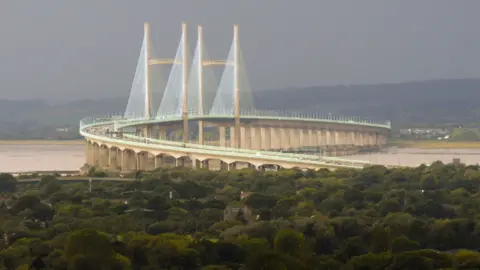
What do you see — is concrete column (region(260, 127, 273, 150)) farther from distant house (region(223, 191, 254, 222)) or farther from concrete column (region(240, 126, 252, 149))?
distant house (region(223, 191, 254, 222))

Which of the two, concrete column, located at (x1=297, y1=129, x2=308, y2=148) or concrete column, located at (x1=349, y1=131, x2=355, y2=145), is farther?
concrete column, located at (x1=349, y1=131, x2=355, y2=145)

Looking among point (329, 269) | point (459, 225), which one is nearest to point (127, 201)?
point (459, 225)

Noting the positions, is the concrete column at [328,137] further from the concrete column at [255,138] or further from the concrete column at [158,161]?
the concrete column at [158,161]

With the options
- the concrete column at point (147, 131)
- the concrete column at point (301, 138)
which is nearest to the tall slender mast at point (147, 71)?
the concrete column at point (147, 131)

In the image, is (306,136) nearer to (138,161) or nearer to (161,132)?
(161,132)

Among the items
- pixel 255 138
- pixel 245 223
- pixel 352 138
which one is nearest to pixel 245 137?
pixel 255 138

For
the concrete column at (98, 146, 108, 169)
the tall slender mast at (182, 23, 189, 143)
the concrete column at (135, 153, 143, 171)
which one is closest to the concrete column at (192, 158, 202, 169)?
the concrete column at (135, 153, 143, 171)

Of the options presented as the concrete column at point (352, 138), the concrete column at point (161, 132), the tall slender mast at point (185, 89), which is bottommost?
the concrete column at point (352, 138)
